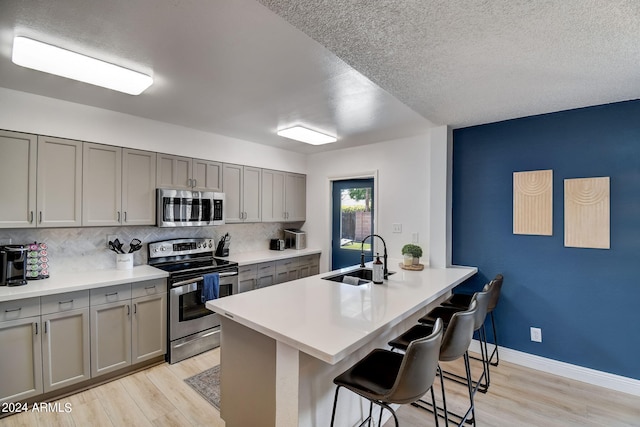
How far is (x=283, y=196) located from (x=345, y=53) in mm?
2997

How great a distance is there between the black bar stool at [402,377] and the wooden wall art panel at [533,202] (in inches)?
80.1

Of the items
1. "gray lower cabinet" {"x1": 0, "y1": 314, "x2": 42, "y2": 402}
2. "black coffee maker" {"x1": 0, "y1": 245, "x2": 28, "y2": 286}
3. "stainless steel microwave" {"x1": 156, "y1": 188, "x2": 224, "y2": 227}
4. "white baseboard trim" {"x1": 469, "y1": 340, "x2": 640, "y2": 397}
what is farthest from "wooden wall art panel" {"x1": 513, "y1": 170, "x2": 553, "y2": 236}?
"black coffee maker" {"x1": 0, "y1": 245, "x2": 28, "y2": 286}

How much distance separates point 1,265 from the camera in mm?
2238

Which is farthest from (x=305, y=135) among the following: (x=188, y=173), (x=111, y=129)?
(x=111, y=129)

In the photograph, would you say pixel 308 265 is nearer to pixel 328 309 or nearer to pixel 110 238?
pixel 110 238

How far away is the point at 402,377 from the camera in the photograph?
1288mm

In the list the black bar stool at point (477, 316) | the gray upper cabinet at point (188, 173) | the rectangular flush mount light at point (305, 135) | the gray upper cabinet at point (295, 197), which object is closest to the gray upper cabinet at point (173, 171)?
the gray upper cabinet at point (188, 173)

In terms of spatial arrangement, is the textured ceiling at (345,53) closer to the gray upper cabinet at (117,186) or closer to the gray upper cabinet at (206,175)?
the gray upper cabinet at (117,186)

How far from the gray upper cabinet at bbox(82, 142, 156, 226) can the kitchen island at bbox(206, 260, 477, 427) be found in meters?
1.66

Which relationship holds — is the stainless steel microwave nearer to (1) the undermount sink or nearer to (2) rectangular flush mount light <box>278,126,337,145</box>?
(2) rectangular flush mount light <box>278,126,337,145</box>

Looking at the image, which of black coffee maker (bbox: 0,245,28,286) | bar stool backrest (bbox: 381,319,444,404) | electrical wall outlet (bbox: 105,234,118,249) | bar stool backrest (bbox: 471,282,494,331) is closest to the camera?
bar stool backrest (bbox: 381,319,444,404)

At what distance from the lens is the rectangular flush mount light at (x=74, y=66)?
5.48ft

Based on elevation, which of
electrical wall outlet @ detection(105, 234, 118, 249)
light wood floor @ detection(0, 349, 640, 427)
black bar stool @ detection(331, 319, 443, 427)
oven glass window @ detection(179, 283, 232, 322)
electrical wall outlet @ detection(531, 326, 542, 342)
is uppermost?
electrical wall outlet @ detection(105, 234, 118, 249)

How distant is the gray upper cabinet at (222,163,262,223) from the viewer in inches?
150
